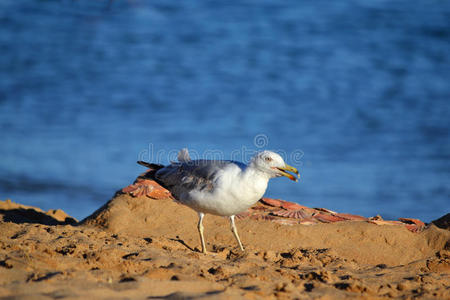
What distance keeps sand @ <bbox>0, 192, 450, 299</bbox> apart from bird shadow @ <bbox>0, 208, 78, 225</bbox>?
0.02 m

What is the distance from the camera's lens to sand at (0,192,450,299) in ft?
13.6

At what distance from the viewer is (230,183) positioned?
5.95m

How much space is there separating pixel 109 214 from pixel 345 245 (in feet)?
10.4

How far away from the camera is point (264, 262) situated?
218 inches

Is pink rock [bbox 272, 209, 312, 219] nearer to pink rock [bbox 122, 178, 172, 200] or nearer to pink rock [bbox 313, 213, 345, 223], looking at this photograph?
pink rock [bbox 313, 213, 345, 223]

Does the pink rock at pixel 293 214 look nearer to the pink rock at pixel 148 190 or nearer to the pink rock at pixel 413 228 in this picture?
the pink rock at pixel 413 228

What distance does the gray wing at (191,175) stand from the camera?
615cm

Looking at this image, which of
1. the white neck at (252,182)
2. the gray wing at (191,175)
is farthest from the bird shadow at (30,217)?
the white neck at (252,182)

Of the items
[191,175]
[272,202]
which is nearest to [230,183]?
[191,175]

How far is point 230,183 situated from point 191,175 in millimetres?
666

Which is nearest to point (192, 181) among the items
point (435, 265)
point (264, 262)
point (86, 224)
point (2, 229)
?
point (264, 262)

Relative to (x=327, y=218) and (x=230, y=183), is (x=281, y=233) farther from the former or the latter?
(x=230, y=183)

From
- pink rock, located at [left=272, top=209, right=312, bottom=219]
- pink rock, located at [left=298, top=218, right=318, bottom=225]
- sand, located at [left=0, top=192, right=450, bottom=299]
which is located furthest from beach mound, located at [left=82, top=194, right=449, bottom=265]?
pink rock, located at [left=272, top=209, right=312, bottom=219]

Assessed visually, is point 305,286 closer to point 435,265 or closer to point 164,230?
point 435,265
